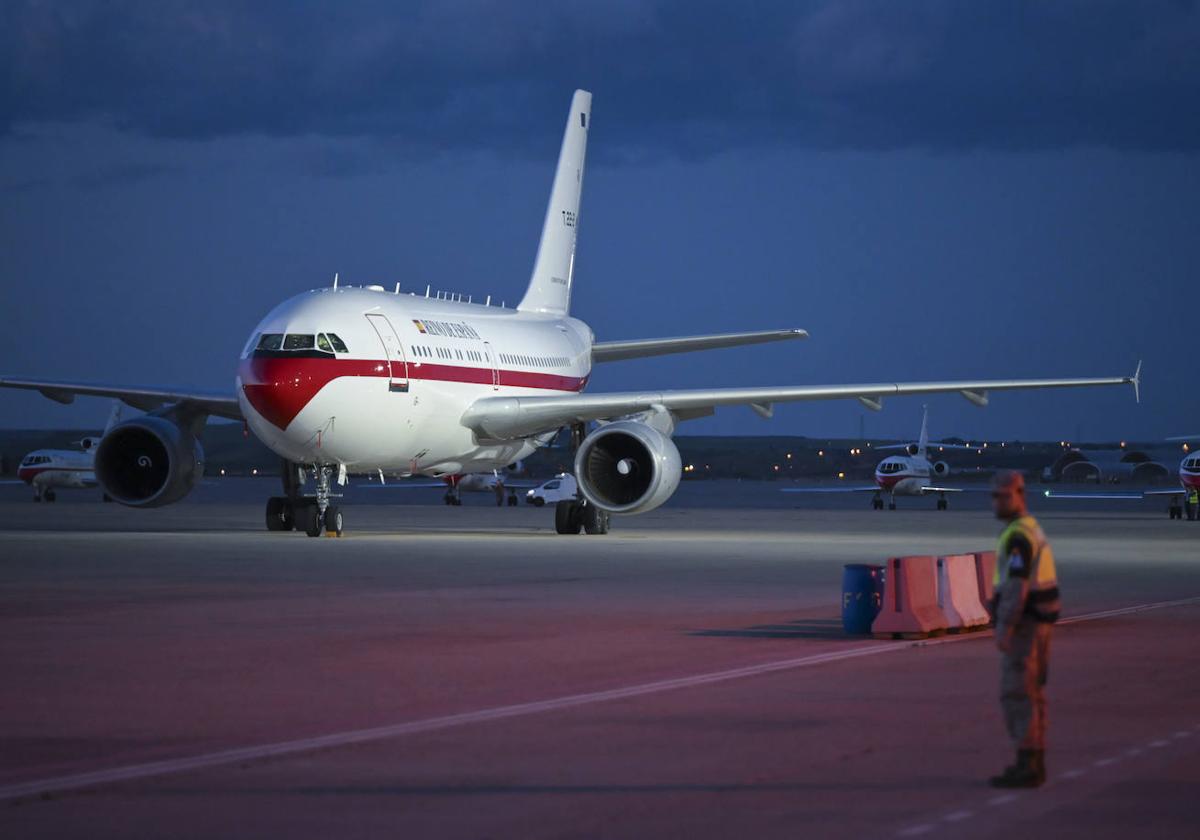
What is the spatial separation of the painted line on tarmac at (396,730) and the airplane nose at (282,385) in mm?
16866

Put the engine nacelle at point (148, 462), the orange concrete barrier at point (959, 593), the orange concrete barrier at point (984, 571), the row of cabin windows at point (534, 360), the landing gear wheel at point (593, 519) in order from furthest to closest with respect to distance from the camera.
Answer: the row of cabin windows at point (534, 360)
the landing gear wheel at point (593, 519)
the engine nacelle at point (148, 462)
the orange concrete barrier at point (984, 571)
the orange concrete barrier at point (959, 593)

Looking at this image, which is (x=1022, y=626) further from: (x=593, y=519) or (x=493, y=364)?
(x=493, y=364)

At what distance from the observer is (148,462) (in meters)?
34.6

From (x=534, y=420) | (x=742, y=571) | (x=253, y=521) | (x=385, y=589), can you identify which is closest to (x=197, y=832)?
(x=385, y=589)

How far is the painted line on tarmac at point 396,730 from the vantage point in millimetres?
8680

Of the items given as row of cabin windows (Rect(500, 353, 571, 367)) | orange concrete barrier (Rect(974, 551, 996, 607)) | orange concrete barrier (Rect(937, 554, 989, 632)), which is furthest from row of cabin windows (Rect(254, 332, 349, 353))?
orange concrete barrier (Rect(937, 554, 989, 632))

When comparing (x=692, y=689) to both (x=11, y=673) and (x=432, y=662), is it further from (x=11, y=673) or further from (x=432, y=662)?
(x=11, y=673)

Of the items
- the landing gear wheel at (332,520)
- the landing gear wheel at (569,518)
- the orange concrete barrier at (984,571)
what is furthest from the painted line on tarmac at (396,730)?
the landing gear wheel at (569,518)

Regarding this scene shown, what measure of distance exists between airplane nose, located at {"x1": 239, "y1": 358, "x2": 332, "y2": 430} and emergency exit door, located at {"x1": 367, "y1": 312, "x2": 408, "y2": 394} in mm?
1488

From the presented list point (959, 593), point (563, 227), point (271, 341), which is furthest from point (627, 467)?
point (959, 593)

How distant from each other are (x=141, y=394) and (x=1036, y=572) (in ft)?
92.9

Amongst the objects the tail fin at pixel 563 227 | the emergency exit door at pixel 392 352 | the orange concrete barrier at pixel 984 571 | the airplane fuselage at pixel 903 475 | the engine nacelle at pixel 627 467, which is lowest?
the orange concrete barrier at pixel 984 571

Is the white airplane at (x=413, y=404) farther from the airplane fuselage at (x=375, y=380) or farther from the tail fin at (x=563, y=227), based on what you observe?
the tail fin at (x=563, y=227)

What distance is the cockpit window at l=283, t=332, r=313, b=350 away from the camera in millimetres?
30484
